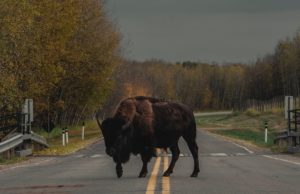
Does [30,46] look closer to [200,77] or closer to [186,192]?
[186,192]

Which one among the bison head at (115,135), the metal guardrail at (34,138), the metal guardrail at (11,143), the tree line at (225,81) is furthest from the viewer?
the tree line at (225,81)

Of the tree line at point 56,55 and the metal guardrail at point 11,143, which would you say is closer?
the metal guardrail at point 11,143

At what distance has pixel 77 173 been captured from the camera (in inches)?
623

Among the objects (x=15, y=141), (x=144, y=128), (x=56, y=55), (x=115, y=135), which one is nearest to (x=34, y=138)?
(x=15, y=141)

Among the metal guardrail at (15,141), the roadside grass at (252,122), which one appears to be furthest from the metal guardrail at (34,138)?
the roadside grass at (252,122)

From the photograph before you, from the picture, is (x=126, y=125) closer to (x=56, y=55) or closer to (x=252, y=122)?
(x=56, y=55)

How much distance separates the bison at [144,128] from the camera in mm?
12711

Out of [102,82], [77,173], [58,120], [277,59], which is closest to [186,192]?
[77,173]

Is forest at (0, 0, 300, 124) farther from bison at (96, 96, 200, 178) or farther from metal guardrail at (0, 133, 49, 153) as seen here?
bison at (96, 96, 200, 178)

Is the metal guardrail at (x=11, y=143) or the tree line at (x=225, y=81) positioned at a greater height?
the tree line at (x=225, y=81)

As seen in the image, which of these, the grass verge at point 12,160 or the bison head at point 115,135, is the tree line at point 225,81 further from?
the bison head at point 115,135

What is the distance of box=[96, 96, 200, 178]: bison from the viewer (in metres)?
12.7

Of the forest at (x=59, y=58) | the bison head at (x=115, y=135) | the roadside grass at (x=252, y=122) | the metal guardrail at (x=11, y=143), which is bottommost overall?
the roadside grass at (x=252, y=122)

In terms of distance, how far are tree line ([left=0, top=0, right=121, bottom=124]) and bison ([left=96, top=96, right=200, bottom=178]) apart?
14.7 meters
